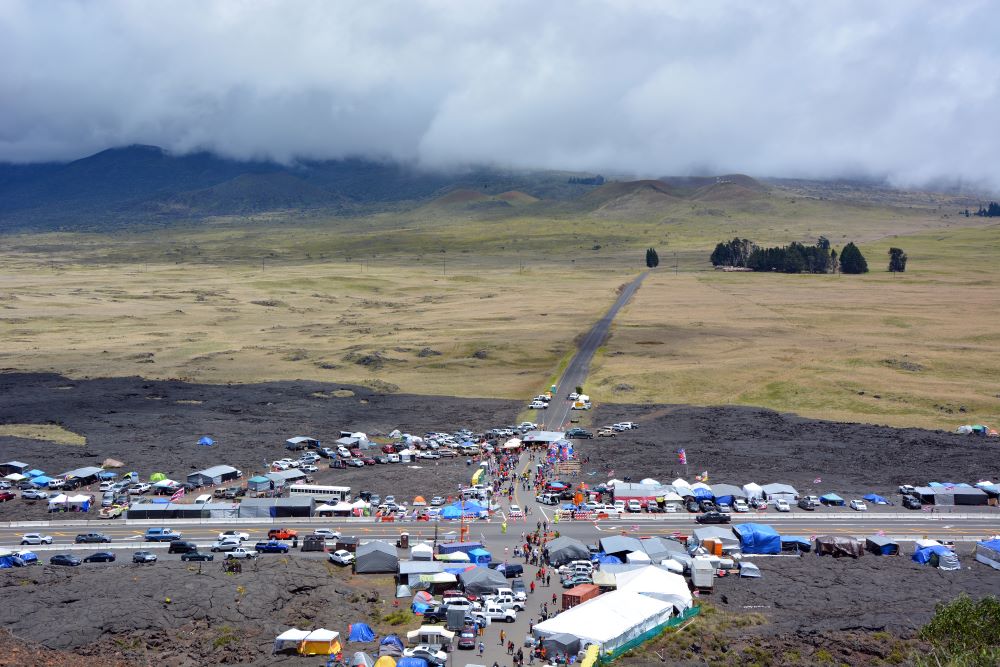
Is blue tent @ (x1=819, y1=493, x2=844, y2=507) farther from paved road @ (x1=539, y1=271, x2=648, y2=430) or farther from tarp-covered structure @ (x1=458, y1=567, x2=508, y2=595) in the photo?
paved road @ (x1=539, y1=271, x2=648, y2=430)

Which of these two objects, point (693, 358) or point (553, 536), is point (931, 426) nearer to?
point (693, 358)

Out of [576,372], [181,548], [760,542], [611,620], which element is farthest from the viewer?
[576,372]

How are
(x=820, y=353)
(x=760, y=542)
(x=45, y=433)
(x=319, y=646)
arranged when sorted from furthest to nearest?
(x=820, y=353) < (x=45, y=433) < (x=760, y=542) < (x=319, y=646)

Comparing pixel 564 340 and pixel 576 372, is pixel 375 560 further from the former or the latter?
pixel 564 340

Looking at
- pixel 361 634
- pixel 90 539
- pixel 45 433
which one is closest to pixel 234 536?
pixel 90 539

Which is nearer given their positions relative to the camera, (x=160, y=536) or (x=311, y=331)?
(x=160, y=536)

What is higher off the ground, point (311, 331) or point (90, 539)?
point (311, 331)
